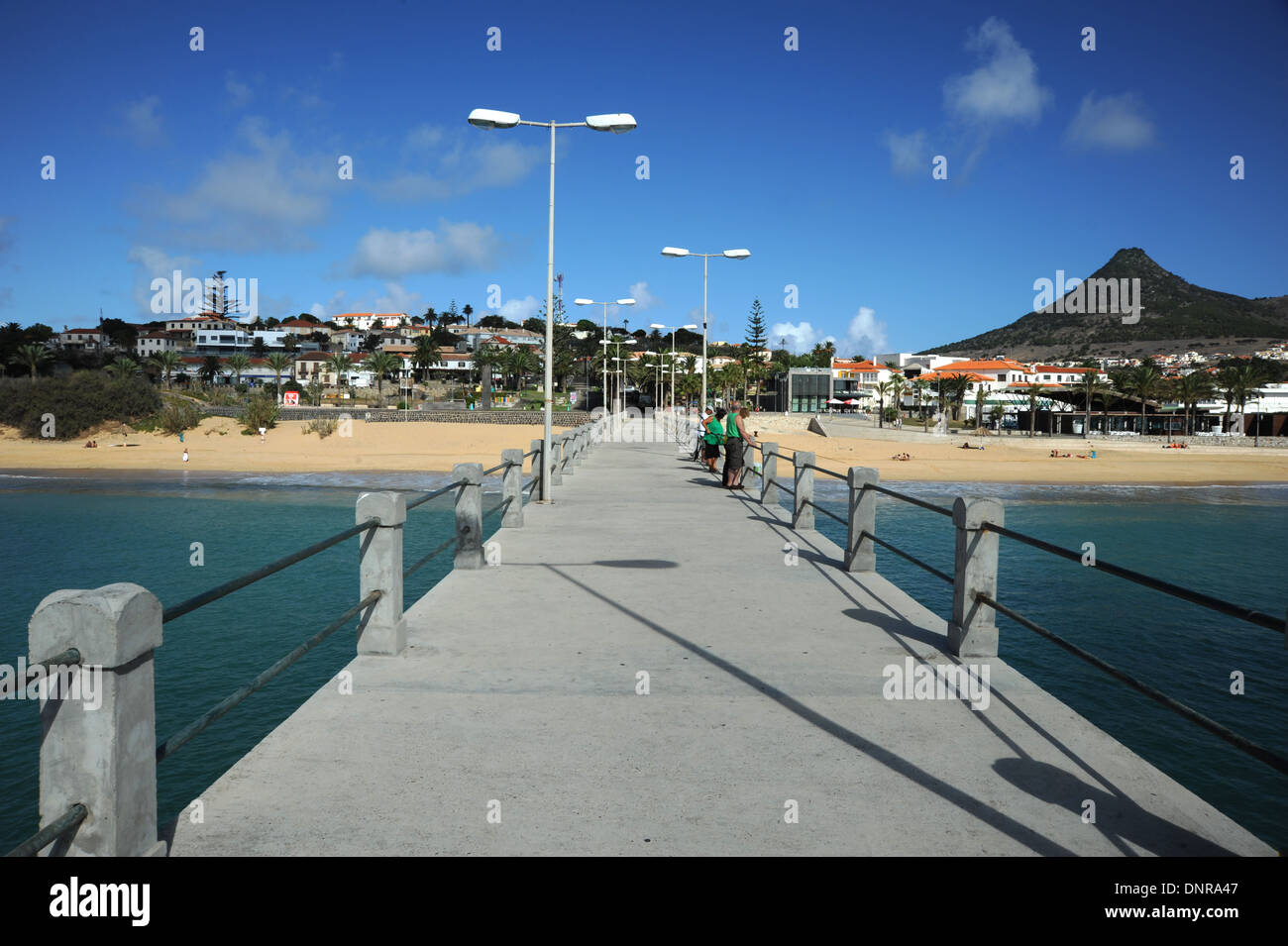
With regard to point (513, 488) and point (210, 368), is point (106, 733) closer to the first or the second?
point (513, 488)

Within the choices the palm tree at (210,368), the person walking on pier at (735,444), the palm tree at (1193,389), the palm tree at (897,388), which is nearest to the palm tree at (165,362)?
the palm tree at (210,368)

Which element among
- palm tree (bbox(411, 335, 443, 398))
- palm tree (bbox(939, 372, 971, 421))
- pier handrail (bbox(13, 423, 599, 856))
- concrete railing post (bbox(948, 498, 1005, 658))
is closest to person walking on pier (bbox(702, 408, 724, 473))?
concrete railing post (bbox(948, 498, 1005, 658))

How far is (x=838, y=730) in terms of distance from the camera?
16.7 ft

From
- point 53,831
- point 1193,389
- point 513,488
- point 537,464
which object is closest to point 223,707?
point 53,831

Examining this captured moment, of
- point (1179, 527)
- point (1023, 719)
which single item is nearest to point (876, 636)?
point (1023, 719)

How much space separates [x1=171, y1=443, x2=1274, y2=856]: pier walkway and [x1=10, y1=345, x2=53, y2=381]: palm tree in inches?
4383

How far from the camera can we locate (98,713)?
3082 mm

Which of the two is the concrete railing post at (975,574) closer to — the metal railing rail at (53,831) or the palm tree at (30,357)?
the metal railing rail at (53,831)

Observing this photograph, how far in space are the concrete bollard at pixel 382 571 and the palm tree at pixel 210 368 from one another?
15362cm

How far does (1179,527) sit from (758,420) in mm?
53301

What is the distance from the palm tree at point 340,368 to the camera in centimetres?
14189

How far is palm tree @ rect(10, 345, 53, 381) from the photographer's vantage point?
98.1m

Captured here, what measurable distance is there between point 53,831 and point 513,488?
9.63 m
